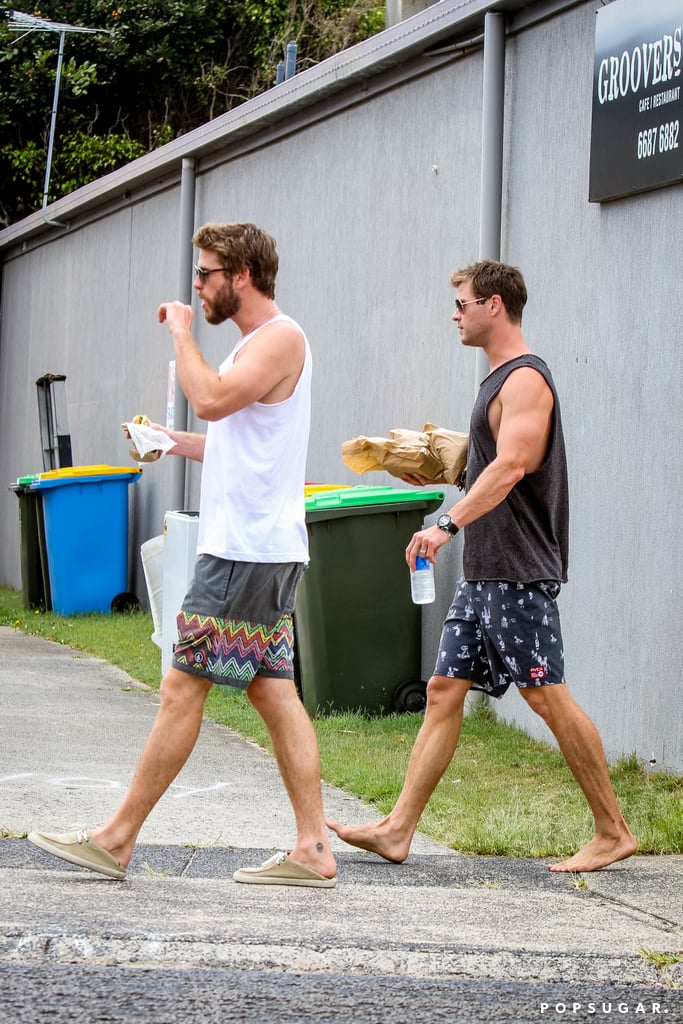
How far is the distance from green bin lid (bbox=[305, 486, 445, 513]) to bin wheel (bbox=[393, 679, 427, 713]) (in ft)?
3.20

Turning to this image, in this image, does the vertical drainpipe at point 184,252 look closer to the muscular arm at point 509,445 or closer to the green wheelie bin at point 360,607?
the green wheelie bin at point 360,607

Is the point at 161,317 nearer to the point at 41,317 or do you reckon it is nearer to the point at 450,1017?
the point at 450,1017

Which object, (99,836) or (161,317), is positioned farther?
(161,317)

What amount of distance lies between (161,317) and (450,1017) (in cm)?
229

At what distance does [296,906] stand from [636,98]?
4.17m

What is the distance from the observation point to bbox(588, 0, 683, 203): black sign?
6.49 meters

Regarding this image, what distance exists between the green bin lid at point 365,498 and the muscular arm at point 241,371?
334 cm

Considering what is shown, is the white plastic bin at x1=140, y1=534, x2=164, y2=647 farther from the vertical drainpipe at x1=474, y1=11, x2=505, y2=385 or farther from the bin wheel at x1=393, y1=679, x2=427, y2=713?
the vertical drainpipe at x1=474, y1=11, x2=505, y2=385

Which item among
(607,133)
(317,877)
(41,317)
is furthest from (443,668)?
(41,317)

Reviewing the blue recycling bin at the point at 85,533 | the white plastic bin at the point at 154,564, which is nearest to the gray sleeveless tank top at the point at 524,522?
the white plastic bin at the point at 154,564

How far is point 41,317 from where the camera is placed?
1719 centimetres

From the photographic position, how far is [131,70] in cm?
2066

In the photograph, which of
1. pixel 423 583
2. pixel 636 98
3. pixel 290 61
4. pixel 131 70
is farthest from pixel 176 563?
pixel 131 70

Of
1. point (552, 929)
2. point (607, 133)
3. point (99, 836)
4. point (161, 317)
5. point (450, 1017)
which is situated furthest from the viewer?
point (607, 133)
